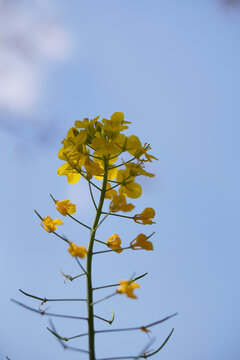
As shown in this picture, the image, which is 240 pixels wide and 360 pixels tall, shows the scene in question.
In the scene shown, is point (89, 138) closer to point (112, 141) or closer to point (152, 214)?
point (112, 141)

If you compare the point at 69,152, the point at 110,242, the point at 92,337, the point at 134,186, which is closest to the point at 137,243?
the point at 110,242

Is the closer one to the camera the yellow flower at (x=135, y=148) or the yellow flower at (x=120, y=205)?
the yellow flower at (x=120, y=205)

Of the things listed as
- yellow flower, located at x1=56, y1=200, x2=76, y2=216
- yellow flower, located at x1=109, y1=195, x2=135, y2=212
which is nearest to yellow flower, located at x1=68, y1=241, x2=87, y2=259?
yellow flower, located at x1=109, y1=195, x2=135, y2=212

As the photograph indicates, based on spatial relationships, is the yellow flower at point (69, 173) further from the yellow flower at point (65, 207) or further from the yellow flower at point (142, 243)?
the yellow flower at point (142, 243)

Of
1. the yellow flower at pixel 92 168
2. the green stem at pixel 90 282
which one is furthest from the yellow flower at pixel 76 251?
the yellow flower at pixel 92 168

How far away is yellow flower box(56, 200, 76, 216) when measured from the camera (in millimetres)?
2457

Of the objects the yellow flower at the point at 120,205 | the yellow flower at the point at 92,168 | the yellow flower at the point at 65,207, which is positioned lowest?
the yellow flower at the point at 120,205

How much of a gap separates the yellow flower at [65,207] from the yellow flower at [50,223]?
0.16 meters

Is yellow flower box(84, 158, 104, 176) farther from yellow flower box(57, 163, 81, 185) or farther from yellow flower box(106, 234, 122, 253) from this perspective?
yellow flower box(106, 234, 122, 253)

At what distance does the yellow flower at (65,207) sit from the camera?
2.46 m

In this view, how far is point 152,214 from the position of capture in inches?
94.0

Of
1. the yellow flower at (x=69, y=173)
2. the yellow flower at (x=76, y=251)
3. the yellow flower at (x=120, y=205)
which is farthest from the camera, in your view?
the yellow flower at (x=69, y=173)

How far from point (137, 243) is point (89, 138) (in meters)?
0.82

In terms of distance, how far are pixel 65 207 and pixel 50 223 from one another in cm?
22
